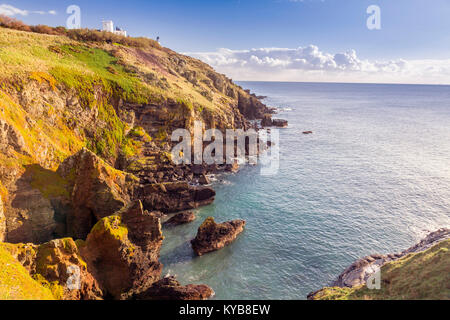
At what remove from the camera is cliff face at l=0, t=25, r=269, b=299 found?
1067 inches

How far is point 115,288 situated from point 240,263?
15.1 m

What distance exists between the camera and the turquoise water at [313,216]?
3180 centimetres

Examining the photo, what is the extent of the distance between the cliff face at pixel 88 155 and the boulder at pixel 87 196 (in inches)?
5.0

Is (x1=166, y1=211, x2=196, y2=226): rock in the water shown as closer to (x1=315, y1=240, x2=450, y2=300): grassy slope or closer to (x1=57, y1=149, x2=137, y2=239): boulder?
(x1=57, y1=149, x2=137, y2=239): boulder

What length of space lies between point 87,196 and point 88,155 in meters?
5.39

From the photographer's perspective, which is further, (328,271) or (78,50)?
(78,50)

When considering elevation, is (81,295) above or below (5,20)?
below

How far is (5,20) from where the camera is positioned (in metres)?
66.9

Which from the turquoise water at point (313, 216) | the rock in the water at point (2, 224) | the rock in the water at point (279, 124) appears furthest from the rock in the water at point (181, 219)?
the rock in the water at point (279, 124)

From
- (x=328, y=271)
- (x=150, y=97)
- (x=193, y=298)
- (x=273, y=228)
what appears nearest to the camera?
(x=193, y=298)

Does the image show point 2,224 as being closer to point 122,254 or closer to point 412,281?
point 122,254
